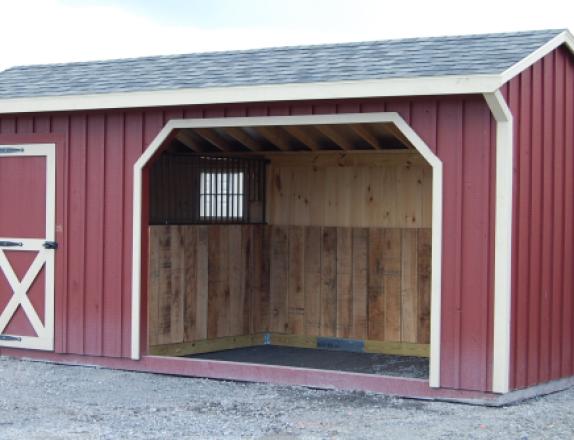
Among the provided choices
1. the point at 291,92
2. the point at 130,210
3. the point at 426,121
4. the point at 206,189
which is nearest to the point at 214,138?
the point at 206,189

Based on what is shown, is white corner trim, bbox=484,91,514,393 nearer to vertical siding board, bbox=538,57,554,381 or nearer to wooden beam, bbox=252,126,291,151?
vertical siding board, bbox=538,57,554,381

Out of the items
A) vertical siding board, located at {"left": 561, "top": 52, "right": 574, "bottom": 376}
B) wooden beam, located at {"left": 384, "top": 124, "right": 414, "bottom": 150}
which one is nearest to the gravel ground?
vertical siding board, located at {"left": 561, "top": 52, "right": 574, "bottom": 376}

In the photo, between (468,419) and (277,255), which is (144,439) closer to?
(468,419)

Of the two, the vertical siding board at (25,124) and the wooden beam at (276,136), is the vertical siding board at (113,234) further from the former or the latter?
the wooden beam at (276,136)

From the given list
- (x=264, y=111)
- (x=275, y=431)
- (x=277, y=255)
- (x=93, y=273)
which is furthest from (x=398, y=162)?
(x=275, y=431)

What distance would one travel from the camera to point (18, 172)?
9.59m

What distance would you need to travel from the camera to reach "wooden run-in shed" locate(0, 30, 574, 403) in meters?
7.60

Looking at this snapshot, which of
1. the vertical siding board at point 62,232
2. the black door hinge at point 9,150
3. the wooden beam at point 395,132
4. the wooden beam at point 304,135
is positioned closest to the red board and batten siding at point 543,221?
the wooden beam at point 395,132

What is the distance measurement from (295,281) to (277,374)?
2.64m

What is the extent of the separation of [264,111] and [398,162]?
2.30 metres

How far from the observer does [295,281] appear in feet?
35.6

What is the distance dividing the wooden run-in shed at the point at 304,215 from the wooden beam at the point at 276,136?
0.04m

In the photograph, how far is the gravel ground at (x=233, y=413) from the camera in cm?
666

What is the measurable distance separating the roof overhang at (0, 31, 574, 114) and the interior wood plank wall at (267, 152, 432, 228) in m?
2.16
